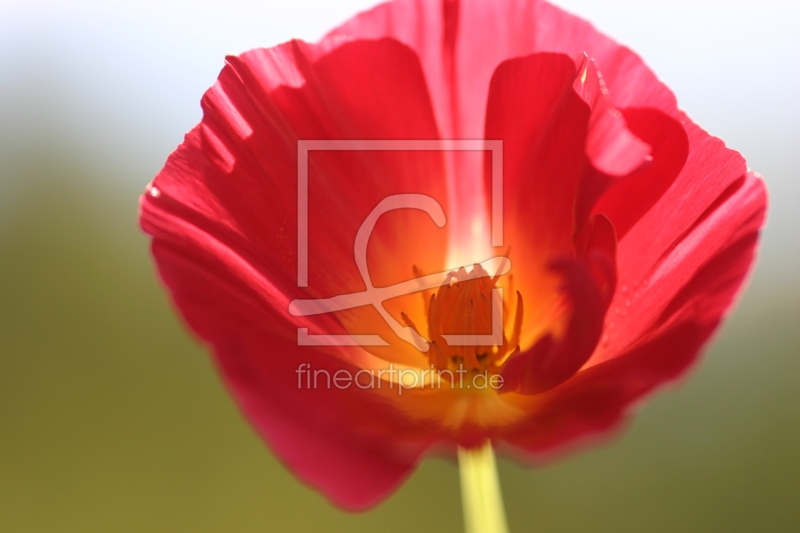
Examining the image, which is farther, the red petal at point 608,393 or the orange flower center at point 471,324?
the orange flower center at point 471,324

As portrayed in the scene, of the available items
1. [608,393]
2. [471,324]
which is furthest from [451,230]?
[608,393]

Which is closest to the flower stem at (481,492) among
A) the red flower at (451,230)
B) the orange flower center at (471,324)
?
the red flower at (451,230)


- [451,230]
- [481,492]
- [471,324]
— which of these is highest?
[451,230]

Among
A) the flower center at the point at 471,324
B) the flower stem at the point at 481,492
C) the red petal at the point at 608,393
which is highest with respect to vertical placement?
the flower center at the point at 471,324

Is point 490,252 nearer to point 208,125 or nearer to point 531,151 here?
point 531,151

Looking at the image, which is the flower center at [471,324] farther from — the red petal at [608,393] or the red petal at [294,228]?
the red petal at [608,393]

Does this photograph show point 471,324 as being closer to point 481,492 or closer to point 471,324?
point 471,324

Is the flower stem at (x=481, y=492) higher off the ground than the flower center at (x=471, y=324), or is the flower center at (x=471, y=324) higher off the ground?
the flower center at (x=471, y=324)
